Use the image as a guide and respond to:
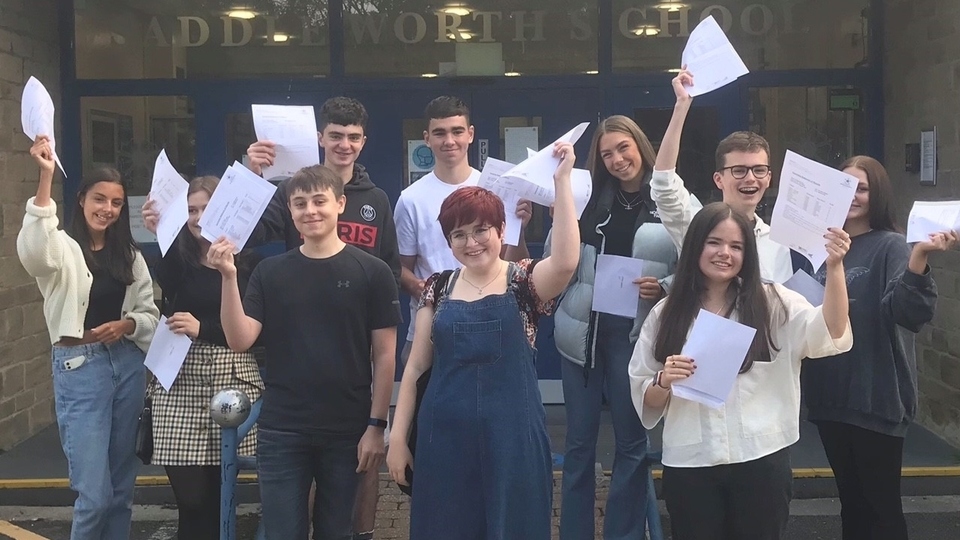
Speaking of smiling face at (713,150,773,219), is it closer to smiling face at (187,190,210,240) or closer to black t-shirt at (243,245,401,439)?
black t-shirt at (243,245,401,439)

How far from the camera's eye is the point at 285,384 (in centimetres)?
298

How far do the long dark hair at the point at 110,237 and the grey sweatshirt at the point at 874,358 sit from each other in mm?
2743

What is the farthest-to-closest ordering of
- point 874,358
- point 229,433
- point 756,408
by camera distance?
point 874,358, point 229,433, point 756,408

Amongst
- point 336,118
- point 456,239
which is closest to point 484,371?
point 456,239

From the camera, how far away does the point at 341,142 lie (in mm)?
3527

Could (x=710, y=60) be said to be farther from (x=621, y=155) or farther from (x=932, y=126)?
(x=932, y=126)

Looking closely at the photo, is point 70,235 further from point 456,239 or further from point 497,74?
point 497,74

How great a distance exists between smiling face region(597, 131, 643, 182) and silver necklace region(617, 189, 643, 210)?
7 centimetres

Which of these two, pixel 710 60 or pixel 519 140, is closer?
pixel 710 60

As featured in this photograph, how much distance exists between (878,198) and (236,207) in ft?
7.50

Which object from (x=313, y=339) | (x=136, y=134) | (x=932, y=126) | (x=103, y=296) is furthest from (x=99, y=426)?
(x=932, y=126)

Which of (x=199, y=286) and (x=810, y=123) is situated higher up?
(x=810, y=123)

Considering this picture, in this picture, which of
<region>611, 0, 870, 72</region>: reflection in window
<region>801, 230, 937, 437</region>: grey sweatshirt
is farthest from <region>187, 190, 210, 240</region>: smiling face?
<region>611, 0, 870, 72</region>: reflection in window

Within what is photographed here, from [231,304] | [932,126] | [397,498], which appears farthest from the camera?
[932,126]
